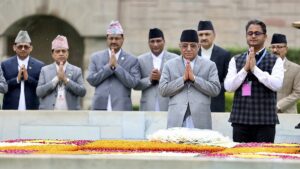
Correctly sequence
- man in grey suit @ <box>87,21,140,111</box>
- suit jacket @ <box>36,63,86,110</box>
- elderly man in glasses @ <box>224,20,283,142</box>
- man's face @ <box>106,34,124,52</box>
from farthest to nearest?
suit jacket @ <box>36,63,86,110</box>, man's face @ <box>106,34,124,52</box>, man in grey suit @ <box>87,21,140,111</box>, elderly man in glasses @ <box>224,20,283,142</box>

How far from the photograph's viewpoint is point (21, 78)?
14977 mm

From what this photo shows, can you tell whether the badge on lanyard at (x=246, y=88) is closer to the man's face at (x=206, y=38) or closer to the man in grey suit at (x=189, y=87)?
the man in grey suit at (x=189, y=87)

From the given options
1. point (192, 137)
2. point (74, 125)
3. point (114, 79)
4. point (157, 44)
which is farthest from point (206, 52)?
point (192, 137)

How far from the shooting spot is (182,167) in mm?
8773

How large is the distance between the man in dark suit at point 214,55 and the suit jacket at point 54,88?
60.5 inches

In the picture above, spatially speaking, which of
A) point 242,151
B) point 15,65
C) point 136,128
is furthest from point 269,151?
point 15,65

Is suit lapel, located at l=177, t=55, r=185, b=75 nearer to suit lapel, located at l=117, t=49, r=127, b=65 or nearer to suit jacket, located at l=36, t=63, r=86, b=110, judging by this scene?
suit lapel, located at l=117, t=49, r=127, b=65

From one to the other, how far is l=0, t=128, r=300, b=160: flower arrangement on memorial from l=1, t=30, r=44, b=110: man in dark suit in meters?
3.94

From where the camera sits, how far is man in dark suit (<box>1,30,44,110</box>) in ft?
49.2

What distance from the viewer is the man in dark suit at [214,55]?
14.7 meters

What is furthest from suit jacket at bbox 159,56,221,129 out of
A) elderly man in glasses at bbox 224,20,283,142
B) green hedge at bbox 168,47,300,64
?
green hedge at bbox 168,47,300,64

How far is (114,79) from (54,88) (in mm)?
745

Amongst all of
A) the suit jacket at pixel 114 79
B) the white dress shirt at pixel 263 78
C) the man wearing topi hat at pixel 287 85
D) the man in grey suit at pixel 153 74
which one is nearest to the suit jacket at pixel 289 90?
the man wearing topi hat at pixel 287 85

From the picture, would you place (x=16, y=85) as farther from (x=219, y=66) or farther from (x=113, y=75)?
(x=219, y=66)
